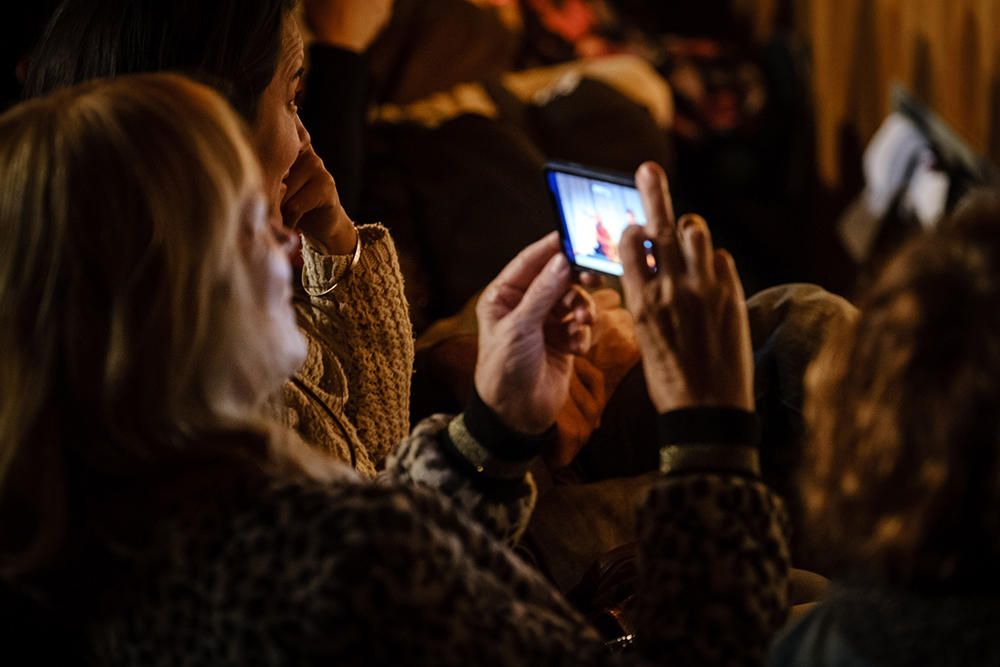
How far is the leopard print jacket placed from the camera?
0.69 metres

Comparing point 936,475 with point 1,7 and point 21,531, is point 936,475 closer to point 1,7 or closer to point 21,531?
point 21,531

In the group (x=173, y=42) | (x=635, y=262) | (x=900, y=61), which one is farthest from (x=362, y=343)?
(x=900, y=61)

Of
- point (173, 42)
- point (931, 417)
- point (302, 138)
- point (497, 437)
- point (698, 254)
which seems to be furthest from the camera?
point (302, 138)

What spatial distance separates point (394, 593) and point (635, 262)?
0.97 feet

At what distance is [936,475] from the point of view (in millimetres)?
635

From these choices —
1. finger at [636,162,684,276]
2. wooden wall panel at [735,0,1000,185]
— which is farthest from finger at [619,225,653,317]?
wooden wall panel at [735,0,1000,185]

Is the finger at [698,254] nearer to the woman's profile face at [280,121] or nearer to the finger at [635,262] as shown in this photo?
the finger at [635,262]

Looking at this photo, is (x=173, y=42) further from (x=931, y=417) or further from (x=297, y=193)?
(x=931, y=417)

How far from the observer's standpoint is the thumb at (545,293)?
99 centimetres

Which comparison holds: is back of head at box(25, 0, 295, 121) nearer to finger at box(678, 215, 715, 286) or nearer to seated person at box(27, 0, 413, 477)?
seated person at box(27, 0, 413, 477)

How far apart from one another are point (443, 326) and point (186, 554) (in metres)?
1.19

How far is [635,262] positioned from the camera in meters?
0.87

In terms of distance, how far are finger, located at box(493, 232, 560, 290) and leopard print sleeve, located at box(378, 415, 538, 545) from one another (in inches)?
4.8

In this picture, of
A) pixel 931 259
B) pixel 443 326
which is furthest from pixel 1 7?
pixel 931 259
